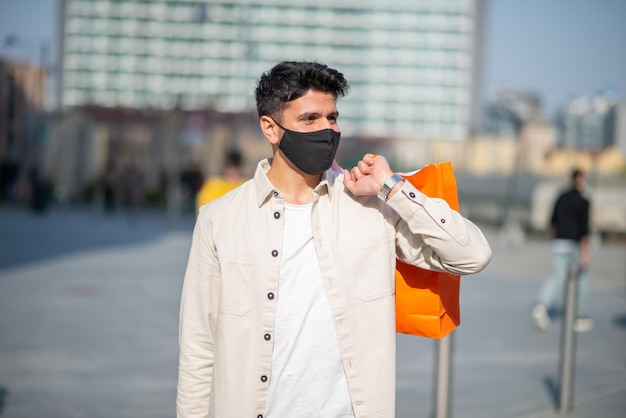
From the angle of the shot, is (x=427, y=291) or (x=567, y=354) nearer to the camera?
(x=427, y=291)

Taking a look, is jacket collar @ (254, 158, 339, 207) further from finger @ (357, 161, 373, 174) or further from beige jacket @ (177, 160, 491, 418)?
finger @ (357, 161, 373, 174)

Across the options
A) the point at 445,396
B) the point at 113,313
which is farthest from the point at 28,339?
→ the point at 445,396

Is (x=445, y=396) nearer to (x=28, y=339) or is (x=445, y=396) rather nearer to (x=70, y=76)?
(x=28, y=339)

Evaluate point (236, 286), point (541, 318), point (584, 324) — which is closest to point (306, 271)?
point (236, 286)

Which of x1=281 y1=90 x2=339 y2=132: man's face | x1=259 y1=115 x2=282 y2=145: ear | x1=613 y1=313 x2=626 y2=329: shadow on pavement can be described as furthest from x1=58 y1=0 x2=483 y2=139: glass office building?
x1=281 y1=90 x2=339 y2=132: man's face

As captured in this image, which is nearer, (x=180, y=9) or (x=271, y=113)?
(x=271, y=113)

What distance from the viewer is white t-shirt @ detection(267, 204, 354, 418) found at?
2.86 meters

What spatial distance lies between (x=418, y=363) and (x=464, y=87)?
396 feet

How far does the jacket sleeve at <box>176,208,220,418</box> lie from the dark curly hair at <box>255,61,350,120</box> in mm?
481

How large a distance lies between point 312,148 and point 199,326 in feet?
2.42

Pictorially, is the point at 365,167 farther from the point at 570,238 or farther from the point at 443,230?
the point at 570,238

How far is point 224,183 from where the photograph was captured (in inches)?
336

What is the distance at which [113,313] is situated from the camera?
1038 cm

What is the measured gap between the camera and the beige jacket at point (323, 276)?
9.36 ft
